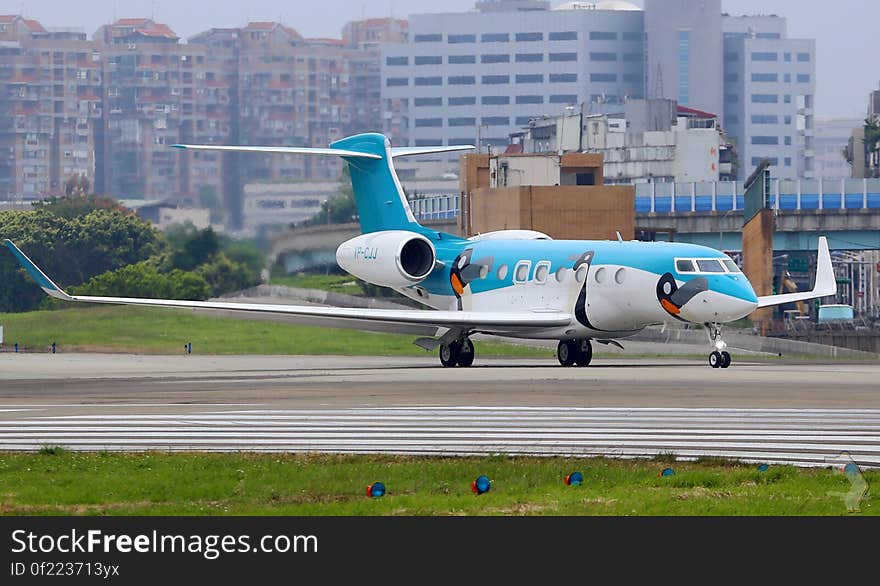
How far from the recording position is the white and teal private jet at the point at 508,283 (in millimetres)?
38344

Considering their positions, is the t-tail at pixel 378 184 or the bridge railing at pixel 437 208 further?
the bridge railing at pixel 437 208

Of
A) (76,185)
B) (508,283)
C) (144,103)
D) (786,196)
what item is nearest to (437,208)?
(76,185)

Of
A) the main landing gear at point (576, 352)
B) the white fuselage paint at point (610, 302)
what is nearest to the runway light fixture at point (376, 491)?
the white fuselage paint at point (610, 302)

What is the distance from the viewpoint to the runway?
798 inches

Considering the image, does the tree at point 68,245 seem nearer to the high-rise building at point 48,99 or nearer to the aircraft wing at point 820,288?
the aircraft wing at point 820,288

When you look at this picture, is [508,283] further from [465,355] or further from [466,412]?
[466,412]

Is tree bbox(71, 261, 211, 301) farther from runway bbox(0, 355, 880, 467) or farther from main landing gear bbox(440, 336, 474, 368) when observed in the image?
runway bbox(0, 355, 880, 467)

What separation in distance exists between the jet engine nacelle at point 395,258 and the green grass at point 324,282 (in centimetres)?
1351

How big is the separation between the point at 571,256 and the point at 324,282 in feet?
112

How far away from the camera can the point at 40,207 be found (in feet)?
275

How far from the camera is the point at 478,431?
21.9 m

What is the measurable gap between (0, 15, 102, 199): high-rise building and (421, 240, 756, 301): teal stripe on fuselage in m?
82.1
